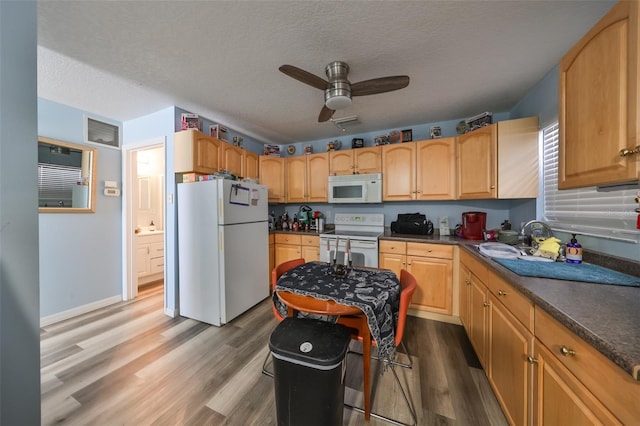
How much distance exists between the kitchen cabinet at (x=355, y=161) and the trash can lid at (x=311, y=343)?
7.69 ft

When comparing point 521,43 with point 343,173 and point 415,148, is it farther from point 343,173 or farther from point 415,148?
point 343,173

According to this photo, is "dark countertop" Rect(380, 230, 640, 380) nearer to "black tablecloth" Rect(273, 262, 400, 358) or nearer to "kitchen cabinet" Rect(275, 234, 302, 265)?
"black tablecloth" Rect(273, 262, 400, 358)

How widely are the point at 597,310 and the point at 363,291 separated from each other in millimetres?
952

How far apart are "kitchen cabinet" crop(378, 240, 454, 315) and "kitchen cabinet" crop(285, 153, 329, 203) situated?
4.57 feet

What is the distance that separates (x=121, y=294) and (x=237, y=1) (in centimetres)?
374

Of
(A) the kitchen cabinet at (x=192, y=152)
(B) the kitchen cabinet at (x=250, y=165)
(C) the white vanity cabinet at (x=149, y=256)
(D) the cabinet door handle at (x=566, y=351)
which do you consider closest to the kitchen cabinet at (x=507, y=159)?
(D) the cabinet door handle at (x=566, y=351)

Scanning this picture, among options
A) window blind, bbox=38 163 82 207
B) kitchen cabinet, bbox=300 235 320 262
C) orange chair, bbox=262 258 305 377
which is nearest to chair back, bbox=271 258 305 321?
orange chair, bbox=262 258 305 377

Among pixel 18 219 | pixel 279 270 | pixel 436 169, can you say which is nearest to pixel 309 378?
pixel 279 270

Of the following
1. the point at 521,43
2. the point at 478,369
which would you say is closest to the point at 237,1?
the point at 521,43

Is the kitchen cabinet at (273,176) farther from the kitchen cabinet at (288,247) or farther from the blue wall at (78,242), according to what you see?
the blue wall at (78,242)

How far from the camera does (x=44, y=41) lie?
1510mm

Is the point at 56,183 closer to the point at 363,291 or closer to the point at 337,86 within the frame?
the point at 337,86

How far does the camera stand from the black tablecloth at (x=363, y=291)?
125 cm

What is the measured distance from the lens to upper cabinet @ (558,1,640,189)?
2.67 ft
